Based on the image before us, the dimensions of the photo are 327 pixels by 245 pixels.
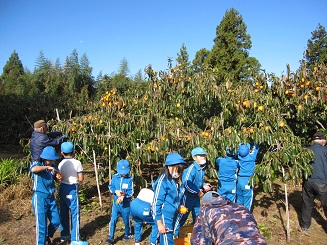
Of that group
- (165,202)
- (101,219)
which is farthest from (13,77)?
(165,202)

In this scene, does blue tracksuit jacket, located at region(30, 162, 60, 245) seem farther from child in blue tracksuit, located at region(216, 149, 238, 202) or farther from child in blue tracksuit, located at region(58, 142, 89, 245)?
child in blue tracksuit, located at region(216, 149, 238, 202)

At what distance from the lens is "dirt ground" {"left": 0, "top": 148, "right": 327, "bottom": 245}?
459cm

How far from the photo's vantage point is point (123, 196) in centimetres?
415

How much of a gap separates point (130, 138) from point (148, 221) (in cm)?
159

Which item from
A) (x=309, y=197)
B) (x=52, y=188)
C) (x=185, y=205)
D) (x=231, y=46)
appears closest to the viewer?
(x=52, y=188)

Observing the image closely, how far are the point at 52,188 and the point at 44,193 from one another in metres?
0.16

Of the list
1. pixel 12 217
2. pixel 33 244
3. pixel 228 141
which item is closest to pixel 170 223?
pixel 228 141

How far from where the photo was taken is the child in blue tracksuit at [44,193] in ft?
12.4

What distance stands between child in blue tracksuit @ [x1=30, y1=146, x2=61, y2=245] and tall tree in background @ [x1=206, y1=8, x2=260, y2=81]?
551 inches

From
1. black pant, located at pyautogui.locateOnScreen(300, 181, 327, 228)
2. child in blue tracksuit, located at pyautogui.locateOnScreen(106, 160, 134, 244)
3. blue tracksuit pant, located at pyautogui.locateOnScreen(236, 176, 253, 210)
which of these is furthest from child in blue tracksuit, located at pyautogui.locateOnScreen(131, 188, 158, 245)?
black pant, located at pyautogui.locateOnScreen(300, 181, 327, 228)

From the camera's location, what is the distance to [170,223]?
3.37m

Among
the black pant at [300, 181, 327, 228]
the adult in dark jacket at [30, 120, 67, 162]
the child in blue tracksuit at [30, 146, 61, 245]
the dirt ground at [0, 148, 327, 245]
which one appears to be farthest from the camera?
the black pant at [300, 181, 327, 228]

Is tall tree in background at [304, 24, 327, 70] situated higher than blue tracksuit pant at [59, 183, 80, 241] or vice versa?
tall tree in background at [304, 24, 327, 70]

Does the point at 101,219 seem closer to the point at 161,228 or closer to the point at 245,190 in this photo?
the point at 161,228
